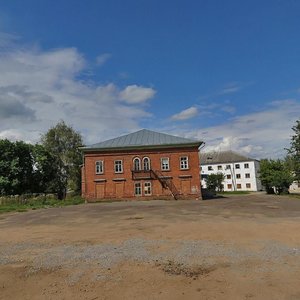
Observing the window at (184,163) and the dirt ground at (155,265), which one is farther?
the window at (184,163)

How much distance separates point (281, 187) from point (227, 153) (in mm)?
32864

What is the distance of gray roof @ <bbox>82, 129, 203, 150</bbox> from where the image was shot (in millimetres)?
36256

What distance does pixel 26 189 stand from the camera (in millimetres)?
45188

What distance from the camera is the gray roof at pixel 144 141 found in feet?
119

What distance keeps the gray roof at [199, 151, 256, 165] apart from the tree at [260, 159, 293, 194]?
84.2 ft

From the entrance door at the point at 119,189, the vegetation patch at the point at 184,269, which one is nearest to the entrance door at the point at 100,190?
the entrance door at the point at 119,189

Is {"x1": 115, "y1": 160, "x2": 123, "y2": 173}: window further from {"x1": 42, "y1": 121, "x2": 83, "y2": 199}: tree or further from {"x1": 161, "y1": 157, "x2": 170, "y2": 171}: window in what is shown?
{"x1": 42, "y1": 121, "x2": 83, "y2": 199}: tree

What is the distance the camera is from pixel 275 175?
49531 mm

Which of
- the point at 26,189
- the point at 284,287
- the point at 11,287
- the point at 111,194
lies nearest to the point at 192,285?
the point at 284,287

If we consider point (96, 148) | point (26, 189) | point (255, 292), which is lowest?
point (255, 292)

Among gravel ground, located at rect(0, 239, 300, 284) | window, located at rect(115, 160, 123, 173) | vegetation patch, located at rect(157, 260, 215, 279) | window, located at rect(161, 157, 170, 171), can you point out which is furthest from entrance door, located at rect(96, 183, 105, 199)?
vegetation patch, located at rect(157, 260, 215, 279)

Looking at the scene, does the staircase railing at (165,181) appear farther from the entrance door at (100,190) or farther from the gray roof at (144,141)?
the entrance door at (100,190)

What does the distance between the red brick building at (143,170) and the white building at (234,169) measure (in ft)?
127

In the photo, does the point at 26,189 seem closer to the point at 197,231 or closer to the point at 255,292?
the point at 197,231
